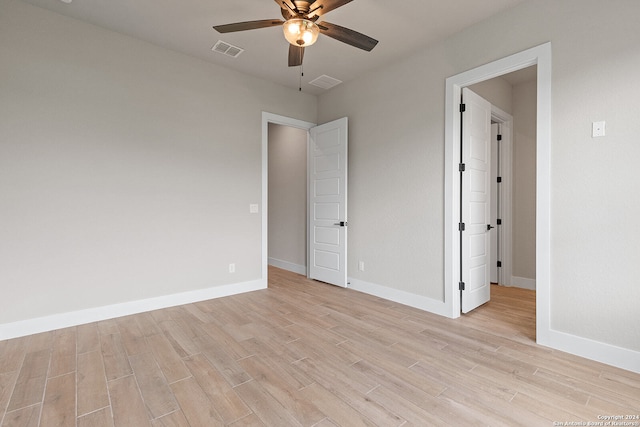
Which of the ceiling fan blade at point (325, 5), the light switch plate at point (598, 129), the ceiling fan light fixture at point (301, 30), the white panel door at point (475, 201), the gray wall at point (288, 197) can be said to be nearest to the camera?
the ceiling fan blade at point (325, 5)

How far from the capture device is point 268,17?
9.55ft

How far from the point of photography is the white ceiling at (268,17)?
2.73 meters

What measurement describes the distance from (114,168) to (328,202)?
275 centimetres

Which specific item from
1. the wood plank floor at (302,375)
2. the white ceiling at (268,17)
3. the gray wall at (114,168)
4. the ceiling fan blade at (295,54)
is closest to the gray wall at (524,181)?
the wood plank floor at (302,375)

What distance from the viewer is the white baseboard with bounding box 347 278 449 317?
3.36 meters

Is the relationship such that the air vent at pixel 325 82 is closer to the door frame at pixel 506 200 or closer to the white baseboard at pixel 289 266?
the door frame at pixel 506 200

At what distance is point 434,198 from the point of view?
3.40m

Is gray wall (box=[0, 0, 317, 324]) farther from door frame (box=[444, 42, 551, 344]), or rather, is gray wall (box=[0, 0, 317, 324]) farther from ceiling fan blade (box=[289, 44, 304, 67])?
door frame (box=[444, 42, 551, 344])

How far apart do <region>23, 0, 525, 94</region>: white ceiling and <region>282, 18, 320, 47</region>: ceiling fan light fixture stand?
0.73m

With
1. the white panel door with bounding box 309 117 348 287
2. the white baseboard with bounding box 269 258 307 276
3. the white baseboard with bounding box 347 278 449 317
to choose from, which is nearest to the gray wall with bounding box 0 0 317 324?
the white panel door with bounding box 309 117 348 287

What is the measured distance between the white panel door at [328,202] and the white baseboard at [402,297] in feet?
0.82

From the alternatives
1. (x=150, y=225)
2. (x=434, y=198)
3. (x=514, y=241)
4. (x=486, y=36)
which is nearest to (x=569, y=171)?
(x=434, y=198)

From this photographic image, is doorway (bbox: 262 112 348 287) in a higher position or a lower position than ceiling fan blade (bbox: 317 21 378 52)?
lower

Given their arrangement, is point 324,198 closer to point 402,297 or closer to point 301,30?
point 402,297
